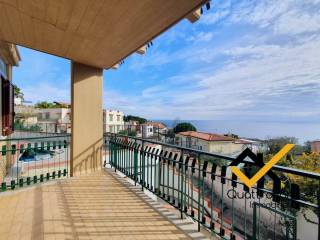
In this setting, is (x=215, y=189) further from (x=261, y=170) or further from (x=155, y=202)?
(x=261, y=170)

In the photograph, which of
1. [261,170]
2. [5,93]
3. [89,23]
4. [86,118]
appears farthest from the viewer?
[5,93]

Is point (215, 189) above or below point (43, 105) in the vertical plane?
below

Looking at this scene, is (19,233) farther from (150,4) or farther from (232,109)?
(232,109)

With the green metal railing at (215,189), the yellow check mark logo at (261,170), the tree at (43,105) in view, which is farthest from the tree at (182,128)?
the tree at (43,105)

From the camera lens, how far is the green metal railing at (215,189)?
2123mm

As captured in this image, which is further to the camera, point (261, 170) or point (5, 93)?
point (5, 93)

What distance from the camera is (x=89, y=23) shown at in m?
3.75

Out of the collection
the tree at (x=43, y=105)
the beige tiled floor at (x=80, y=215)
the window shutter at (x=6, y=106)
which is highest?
the tree at (x=43, y=105)

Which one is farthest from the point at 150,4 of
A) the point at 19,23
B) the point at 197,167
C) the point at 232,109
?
the point at 232,109

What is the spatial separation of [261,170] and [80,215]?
2.76 metres

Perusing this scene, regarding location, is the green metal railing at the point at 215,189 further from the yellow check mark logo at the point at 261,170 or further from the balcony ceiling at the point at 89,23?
the balcony ceiling at the point at 89,23

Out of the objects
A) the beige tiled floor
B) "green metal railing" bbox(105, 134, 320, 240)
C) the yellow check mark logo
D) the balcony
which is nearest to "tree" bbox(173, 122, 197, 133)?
"green metal railing" bbox(105, 134, 320, 240)

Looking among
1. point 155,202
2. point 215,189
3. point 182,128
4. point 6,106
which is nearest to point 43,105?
point 182,128

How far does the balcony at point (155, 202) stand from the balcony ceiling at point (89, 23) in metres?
1.77
